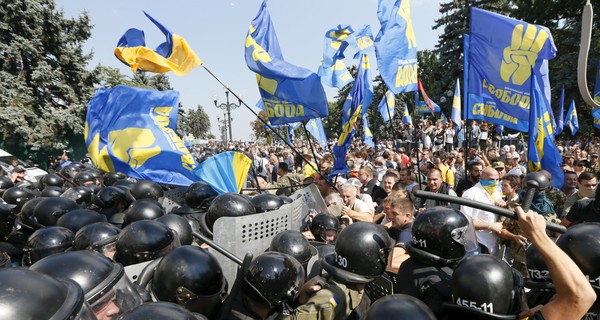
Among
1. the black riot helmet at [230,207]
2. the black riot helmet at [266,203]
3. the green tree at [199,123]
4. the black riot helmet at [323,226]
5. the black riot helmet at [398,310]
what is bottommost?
the green tree at [199,123]

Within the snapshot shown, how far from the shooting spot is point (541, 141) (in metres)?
6.28

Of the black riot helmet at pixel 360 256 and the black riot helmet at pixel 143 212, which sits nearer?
the black riot helmet at pixel 360 256

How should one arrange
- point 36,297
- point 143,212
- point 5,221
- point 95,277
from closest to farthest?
point 36,297 < point 95,277 < point 143,212 < point 5,221

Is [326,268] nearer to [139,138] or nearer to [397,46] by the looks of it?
[397,46]

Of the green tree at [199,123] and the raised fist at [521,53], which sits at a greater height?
the raised fist at [521,53]

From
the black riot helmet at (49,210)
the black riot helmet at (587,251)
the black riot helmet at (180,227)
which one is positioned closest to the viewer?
the black riot helmet at (587,251)

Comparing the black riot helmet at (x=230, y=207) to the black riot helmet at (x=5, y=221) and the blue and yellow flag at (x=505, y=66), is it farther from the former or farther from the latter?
the blue and yellow flag at (x=505, y=66)

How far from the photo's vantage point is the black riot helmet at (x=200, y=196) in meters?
6.58

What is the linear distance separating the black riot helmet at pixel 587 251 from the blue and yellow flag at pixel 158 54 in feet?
22.8

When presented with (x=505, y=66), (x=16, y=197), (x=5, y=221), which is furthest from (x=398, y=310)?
(x=16, y=197)

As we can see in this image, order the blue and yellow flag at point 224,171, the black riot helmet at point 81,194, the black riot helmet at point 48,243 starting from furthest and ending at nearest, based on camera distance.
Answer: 1. the black riot helmet at point 81,194
2. the blue and yellow flag at point 224,171
3. the black riot helmet at point 48,243

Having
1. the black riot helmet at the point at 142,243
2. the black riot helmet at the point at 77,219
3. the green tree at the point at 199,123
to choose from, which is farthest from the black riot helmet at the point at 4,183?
the green tree at the point at 199,123

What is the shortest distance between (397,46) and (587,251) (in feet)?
18.4

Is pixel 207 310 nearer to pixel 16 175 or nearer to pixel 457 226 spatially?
pixel 457 226
